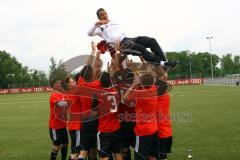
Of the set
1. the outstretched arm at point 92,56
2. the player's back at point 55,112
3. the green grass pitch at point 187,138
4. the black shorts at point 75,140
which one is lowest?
the green grass pitch at point 187,138

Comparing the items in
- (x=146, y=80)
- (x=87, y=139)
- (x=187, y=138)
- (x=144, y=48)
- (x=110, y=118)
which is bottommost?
(x=187, y=138)

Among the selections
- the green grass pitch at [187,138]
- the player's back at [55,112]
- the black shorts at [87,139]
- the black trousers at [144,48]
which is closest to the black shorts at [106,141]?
the black shorts at [87,139]

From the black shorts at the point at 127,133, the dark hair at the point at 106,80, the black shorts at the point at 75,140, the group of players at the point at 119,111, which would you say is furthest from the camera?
the black shorts at the point at 75,140

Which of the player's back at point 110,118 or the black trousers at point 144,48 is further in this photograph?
the black trousers at point 144,48

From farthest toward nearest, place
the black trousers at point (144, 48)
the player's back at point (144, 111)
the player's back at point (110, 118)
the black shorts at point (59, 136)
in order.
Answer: the black shorts at point (59, 136) → the black trousers at point (144, 48) → the player's back at point (110, 118) → the player's back at point (144, 111)

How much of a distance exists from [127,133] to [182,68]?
12223 cm

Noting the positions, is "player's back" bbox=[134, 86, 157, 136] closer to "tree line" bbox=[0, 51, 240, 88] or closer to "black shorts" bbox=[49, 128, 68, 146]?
"black shorts" bbox=[49, 128, 68, 146]

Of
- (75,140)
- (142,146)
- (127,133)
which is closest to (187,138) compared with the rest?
(75,140)

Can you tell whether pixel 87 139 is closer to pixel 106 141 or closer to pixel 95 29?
pixel 106 141

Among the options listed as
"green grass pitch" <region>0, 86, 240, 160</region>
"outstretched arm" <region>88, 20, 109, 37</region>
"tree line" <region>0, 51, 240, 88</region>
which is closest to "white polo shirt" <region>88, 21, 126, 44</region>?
"outstretched arm" <region>88, 20, 109, 37</region>

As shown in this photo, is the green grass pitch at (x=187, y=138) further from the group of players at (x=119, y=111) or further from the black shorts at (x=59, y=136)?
the group of players at (x=119, y=111)

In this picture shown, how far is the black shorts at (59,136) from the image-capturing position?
35.1 feet

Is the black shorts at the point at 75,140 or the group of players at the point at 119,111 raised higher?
the group of players at the point at 119,111

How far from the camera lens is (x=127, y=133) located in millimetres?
9297
